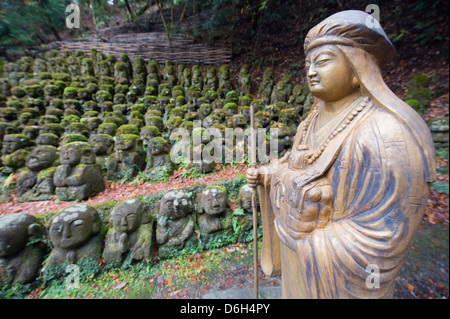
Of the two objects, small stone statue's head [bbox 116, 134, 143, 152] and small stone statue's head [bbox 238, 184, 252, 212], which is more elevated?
small stone statue's head [bbox 116, 134, 143, 152]

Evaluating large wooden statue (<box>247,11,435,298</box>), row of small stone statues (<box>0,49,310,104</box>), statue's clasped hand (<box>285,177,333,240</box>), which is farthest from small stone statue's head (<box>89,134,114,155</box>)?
statue's clasped hand (<box>285,177,333,240</box>)

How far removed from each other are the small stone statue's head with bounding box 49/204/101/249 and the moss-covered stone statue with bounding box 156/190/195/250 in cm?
124

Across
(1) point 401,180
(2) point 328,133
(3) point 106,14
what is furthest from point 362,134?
(3) point 106,14

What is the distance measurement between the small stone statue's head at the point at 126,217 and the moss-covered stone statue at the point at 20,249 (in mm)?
1274

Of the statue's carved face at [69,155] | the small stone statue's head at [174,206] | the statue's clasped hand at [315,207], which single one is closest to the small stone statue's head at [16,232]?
the statue's carved face at [69,155]

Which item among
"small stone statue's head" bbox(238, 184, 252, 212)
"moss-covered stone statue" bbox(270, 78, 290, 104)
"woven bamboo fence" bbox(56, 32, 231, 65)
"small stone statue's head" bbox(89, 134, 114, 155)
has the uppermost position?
"woven bamboo fence" bbox(56, 32, 231, 65)

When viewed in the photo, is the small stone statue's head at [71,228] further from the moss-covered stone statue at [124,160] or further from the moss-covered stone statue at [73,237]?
the moss-covered stone statue at [124,160]

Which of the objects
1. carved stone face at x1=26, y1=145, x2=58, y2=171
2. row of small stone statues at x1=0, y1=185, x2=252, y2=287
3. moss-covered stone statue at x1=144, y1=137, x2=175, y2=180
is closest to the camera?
row of small stone statues at x1=0, y1=185, x2=252, y2=287

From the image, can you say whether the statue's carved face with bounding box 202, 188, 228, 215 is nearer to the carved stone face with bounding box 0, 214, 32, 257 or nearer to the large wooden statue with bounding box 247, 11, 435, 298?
the large wooden statue with bounding box 247, 11, 435, 298

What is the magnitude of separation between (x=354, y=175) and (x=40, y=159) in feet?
23.1

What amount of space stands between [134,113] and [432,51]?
10710 millimetres

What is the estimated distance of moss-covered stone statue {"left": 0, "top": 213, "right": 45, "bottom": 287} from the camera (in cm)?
308

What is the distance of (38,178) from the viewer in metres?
5.01

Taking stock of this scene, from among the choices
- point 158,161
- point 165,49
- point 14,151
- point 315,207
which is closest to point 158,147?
point 158,161
